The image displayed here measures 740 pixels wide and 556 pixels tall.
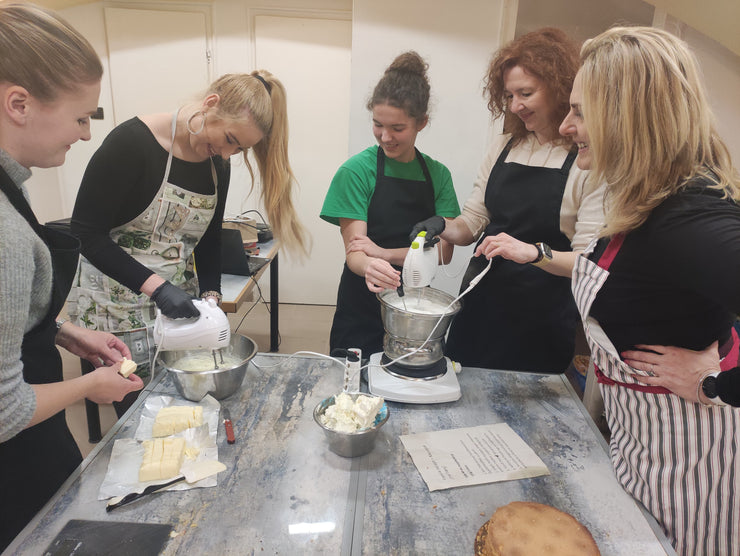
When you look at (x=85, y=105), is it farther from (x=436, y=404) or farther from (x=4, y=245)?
(x=436, y=404)

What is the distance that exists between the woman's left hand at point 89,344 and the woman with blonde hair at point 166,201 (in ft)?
0.54

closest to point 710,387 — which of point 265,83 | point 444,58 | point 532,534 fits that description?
point 532,534

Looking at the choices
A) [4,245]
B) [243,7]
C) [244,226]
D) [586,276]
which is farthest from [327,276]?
[4,245]

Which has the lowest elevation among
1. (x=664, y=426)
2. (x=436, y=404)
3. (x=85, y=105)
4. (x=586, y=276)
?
(x=436, y=404)

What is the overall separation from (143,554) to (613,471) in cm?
105

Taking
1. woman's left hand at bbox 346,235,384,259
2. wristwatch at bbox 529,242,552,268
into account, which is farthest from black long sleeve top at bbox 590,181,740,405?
woman's left hand at bbox 346,235,384,259

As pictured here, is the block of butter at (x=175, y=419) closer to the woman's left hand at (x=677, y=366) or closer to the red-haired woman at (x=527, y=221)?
the red-haired woman at (x=527, y=221)

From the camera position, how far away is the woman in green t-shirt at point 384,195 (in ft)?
5.47

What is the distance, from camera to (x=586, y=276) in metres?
1.15

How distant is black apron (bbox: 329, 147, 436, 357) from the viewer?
184 centimetres

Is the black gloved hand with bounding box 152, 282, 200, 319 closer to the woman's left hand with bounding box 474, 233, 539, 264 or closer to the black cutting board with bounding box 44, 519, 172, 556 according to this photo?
the black cutting board with bounding box 44, 519, 172, 556

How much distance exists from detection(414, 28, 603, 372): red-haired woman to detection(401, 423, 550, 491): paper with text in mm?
521

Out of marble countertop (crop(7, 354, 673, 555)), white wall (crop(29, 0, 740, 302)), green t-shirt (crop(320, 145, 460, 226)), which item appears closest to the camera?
marble countertop (crop(7, 354, 673, 555))

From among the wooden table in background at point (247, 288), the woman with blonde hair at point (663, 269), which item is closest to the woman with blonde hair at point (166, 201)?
the wooden table in background at point (247, 288)
